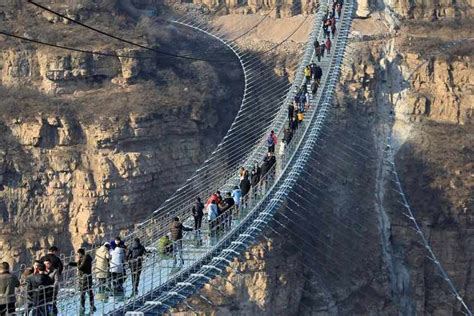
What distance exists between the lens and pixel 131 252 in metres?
40.7

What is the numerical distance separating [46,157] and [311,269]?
335 inches

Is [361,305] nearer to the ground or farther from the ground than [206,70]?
nearer to the ground

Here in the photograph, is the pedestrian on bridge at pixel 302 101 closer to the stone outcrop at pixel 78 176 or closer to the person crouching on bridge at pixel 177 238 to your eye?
the stone outcrop at pixel 78 176

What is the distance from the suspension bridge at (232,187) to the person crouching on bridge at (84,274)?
180 millimetres

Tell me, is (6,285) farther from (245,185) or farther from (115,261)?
(245,185)

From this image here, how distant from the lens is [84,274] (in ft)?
125

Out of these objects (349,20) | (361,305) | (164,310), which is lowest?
(361,305)

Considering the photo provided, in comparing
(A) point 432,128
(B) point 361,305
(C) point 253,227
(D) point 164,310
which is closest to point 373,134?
(A) point 432,128

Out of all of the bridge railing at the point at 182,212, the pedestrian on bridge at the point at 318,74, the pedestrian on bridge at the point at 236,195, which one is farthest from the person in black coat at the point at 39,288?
the pedestrian on bridge at the point at 318,74

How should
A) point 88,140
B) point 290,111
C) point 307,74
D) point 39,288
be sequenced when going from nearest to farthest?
point 39,288 → point 290,111 → point 307,74 → point 88,140

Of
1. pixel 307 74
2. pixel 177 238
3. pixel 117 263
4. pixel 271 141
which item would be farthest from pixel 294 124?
pixel 117 263

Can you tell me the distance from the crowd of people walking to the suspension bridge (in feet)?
0.50

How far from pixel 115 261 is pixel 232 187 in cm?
1044

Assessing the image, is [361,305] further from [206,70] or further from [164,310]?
[164,310]
